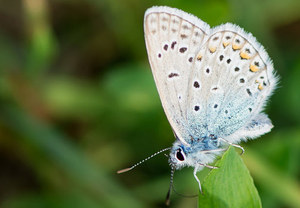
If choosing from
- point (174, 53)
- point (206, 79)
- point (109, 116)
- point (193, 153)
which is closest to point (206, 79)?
point (206, 79)

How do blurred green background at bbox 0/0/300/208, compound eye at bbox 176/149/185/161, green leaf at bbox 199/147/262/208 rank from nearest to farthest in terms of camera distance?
green leaf at bbox 199/147/262/208 < compound eye at bbox 176/149/185/161 < blurred green background at bbox 0/0/300/208

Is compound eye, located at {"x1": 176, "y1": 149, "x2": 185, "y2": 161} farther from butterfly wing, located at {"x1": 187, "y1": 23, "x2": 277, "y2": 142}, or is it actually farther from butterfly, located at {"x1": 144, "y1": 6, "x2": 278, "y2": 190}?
butterfly wing, located at {"x1": 187, "y1": 23, "x2": 277, "y2": 142}

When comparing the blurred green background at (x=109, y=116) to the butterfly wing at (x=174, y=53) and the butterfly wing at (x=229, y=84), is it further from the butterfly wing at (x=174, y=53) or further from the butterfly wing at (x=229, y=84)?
the butterfly wing at (x=174, y=53)

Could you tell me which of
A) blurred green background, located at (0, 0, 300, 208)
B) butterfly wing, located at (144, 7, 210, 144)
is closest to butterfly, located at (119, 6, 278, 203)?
butterfly wing, located at (144, 7, 210, 144)

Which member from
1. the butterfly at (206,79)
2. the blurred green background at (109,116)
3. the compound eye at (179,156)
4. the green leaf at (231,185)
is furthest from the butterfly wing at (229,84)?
the green leaf at (231,185)

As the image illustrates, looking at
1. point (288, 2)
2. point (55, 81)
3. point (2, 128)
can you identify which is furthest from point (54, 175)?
point (288, 2)

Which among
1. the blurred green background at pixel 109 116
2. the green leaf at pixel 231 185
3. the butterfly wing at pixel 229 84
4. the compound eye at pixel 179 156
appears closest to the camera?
the green leaf at pixel 231 185
